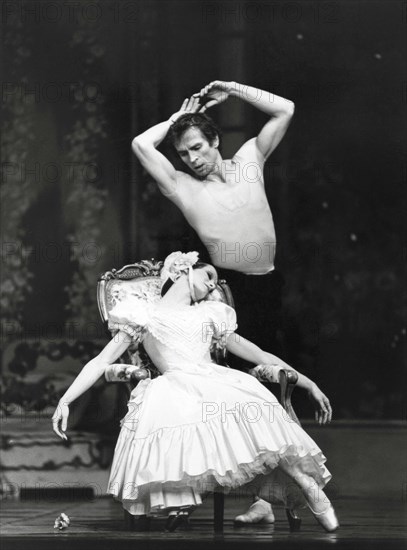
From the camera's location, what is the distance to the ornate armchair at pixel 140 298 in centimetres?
473

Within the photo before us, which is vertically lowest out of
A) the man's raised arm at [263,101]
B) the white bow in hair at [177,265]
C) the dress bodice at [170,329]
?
the dress bodice at [170,329]

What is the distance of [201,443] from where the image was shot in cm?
445

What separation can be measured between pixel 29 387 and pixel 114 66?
198cm

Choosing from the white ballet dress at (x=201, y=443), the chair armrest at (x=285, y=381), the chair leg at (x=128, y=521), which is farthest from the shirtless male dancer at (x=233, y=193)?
the chair leg at (x=128, y=521)

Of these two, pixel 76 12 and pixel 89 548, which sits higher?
pixel 76 12

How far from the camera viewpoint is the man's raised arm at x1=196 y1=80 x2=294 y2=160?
535 centimetres

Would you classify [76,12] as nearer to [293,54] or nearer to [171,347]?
[293,54]

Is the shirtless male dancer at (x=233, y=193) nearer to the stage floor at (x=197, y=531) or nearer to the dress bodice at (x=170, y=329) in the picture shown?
the dress bodice at (x=170, y=329)

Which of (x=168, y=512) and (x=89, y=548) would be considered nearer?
(x=89, y=548)

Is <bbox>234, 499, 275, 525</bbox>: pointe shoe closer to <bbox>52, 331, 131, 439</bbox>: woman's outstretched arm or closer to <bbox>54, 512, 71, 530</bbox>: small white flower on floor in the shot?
<bbox>54, 512, 71, 530</bbox>: small white flower on floor

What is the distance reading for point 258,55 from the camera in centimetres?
646

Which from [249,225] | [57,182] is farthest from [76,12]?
[249,225]

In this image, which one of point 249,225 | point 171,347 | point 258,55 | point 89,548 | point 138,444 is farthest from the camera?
point 258,55

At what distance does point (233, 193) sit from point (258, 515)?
1.59 meters
